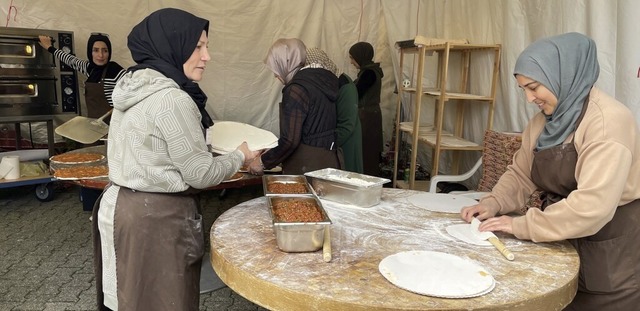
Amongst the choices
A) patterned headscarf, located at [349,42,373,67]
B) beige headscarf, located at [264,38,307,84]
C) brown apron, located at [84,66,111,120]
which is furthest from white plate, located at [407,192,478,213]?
brown apron, located at [84,66,111,120]

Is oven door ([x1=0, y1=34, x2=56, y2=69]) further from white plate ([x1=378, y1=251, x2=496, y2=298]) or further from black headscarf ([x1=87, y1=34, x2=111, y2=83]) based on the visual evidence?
white plate ([x1=378, y1=251, x2=496, y2=298])

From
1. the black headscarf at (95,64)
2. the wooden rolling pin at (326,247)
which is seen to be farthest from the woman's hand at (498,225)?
the black headscarf at (95,64)

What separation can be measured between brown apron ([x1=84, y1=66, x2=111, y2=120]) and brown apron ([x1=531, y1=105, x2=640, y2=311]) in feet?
14.5

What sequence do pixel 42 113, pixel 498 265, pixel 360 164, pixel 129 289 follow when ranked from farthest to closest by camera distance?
pixel 42 113 → pixel 360 164 → pixel 129 289 → pixel 498 265

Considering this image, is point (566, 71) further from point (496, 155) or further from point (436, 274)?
point (496, 155)

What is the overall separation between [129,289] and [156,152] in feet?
1.80

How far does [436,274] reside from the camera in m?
1.33

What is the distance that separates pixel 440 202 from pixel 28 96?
4266 millimetres

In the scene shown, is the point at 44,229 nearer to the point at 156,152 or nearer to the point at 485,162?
the point at 156,152

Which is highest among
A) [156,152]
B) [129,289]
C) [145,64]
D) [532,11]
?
[532,11]

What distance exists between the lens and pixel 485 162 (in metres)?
3.24

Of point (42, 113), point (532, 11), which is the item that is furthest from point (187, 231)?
point (42, 113)

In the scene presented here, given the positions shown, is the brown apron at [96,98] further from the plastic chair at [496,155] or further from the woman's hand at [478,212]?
the woman's hand at [478,212]

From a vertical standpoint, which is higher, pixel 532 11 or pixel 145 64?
pixel 532 11
